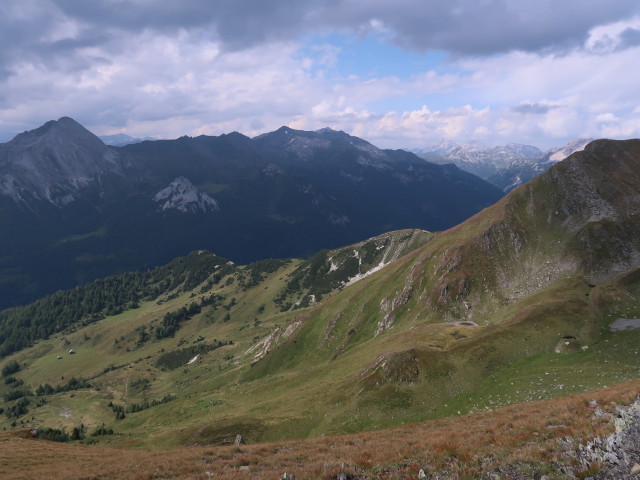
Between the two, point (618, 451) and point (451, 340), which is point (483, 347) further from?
point (618, 451)

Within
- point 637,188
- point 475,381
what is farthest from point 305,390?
point 637,188

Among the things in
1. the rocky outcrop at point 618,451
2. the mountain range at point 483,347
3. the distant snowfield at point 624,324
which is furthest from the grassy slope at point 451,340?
the rocky outcrop at point 618,451

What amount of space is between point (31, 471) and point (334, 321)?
125385 mm

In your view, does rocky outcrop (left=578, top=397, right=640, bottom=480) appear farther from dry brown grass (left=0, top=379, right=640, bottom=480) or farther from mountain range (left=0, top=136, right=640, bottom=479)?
dry brown grass (left=0, top=379, right=640, bottom=480)

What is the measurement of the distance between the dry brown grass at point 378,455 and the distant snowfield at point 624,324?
4959cm

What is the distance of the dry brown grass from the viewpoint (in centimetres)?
2167

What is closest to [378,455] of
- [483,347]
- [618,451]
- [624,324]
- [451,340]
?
[618,451]

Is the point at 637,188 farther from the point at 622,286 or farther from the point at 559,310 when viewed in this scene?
the point at 559,310

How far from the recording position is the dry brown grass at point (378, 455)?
2167 cm

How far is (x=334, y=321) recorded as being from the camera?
15438cm

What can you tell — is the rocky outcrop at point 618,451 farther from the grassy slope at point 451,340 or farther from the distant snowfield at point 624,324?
the distant snowfield at point 624,324

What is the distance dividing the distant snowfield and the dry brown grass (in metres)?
49.6

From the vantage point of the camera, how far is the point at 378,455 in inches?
1002

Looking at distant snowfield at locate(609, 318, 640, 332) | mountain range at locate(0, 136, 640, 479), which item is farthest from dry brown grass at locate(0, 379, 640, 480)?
distant snowfield at locate(609, 318, 640, 332)
